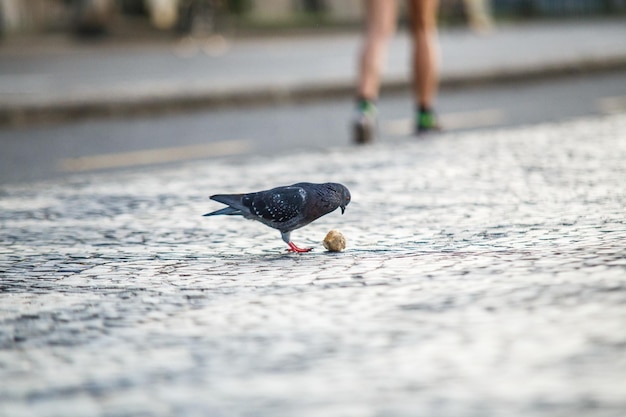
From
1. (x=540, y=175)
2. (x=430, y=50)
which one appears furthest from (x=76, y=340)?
(x=430, y=50)

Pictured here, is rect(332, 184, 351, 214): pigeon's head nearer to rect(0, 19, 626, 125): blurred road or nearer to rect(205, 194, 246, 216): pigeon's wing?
rect(205, 194, 246, 216): pigeon's wing

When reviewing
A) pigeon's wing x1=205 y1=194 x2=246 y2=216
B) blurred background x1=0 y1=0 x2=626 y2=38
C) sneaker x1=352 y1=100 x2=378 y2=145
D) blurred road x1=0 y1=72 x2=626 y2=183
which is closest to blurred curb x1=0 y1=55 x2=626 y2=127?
blurred road x1=0 y1=72 x2=626 y2=183

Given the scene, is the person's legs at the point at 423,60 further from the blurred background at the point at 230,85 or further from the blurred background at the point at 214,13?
the blurred background at the point at 214,13

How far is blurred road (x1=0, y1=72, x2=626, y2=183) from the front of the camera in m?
8.27

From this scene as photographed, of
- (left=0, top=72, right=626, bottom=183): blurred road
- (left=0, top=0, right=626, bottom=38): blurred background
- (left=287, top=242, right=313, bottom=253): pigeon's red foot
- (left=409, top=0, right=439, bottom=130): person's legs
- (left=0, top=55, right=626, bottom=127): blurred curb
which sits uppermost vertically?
(left=0, top=0, right=626, bottom=38): blurred background

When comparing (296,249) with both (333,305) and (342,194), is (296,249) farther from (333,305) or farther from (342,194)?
(333,305)

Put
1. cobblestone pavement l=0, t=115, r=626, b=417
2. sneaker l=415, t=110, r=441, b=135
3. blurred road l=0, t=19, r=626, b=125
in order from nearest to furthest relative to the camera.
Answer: cobblestone pavement l=0, t=115, r=626, b=417, sneaker l=415, t=110, r=441, b=135, blurred road l=0, t=19, r=626, b=125

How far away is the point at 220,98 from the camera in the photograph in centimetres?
1170

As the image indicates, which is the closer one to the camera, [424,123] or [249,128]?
[424,123]

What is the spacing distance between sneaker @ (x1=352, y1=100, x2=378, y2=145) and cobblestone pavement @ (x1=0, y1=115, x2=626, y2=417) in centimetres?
218

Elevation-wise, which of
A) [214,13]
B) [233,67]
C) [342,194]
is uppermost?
[214,13]

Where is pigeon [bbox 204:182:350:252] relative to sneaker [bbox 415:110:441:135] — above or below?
above

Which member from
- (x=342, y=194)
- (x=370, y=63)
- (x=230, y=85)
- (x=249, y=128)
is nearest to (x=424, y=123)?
(x=370, y=63)

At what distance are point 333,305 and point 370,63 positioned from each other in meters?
4.67
